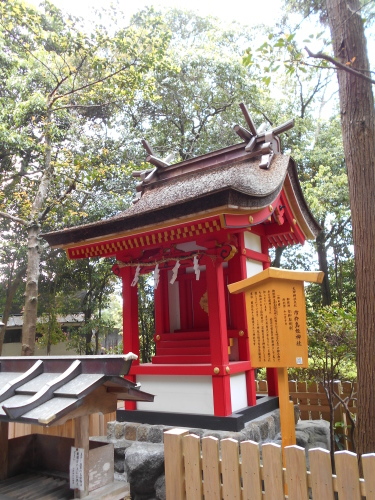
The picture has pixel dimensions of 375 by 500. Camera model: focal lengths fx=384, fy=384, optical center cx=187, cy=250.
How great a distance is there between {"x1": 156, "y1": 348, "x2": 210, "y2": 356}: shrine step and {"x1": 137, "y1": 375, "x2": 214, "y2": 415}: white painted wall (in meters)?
0.48

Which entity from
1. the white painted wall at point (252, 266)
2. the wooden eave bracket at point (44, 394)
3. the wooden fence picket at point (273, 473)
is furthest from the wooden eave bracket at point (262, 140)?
the wooden eave bracket at point (44, 394)

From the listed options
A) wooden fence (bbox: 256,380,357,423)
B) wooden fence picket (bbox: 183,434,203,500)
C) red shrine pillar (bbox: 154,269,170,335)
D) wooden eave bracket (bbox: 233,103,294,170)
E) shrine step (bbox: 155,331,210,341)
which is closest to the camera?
wooden fence picket (bbox: 183,434,203,500)

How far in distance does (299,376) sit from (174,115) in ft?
34.0

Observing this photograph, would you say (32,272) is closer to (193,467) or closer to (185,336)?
(185,336)

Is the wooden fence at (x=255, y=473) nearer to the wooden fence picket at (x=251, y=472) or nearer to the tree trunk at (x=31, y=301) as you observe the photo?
the wooden fence picket at (x=251, y=472)

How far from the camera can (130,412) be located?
Result: 591 cm

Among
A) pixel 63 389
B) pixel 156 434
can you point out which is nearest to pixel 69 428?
pixel 156 434

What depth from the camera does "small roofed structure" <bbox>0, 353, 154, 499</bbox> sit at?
243 cm

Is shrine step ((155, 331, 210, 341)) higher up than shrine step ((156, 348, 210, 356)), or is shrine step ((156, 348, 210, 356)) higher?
shrine step ((155, 331, 210, 341))

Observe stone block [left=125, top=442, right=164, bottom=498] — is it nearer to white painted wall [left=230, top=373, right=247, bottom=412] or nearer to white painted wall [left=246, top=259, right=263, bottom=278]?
white painted wall [left=230, top=373, right=247, bottom=412]

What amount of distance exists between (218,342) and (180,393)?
103 cm

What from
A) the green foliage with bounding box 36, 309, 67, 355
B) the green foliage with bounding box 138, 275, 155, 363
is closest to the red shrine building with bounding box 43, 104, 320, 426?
the green foliage with bounding box 138, 275, 155, 363

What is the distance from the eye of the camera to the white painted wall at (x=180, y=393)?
538cm

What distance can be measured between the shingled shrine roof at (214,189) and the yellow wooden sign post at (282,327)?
125 centimetres
